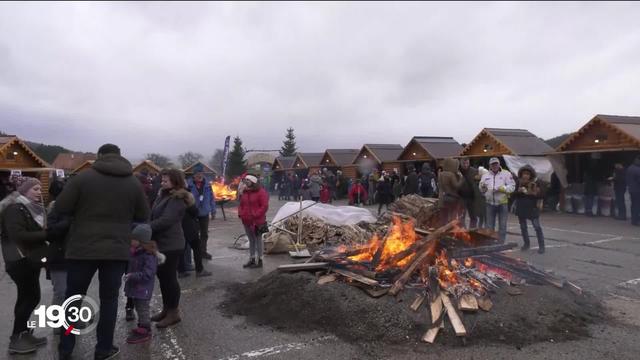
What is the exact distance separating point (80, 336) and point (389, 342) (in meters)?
3.45

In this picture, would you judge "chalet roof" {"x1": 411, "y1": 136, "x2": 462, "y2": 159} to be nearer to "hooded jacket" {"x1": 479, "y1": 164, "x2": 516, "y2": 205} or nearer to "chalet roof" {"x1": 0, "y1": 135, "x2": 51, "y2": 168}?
"hooded jacket" {"x1": 479, "y1": 164, "x2": 516, "y2": 205}

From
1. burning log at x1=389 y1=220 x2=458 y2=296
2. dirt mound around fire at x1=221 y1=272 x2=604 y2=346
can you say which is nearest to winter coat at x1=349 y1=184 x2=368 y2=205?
burning log at x1=389 y1=220 x2=458 y2=296

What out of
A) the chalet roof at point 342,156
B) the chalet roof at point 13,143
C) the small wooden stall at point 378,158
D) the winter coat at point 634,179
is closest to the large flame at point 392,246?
the winter coat at point 634,179

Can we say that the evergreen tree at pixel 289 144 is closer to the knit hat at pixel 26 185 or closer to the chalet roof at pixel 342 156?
the chalet roof at pixel 342 156

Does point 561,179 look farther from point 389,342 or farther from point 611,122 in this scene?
point 389,342

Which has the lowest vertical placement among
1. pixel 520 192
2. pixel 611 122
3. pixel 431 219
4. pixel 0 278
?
pixel 0 278

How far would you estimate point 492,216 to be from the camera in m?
8.92

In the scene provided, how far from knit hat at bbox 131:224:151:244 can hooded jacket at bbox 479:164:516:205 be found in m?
6.80

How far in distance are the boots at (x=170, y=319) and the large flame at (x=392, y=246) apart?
248 centimetres

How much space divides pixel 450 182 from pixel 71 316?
737 centimetres

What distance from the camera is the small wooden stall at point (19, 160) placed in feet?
72.1

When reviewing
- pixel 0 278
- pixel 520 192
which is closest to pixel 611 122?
pixel 520 192

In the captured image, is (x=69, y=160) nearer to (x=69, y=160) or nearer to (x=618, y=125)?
(x=69, y=160)

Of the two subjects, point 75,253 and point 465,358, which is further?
point 465,358
